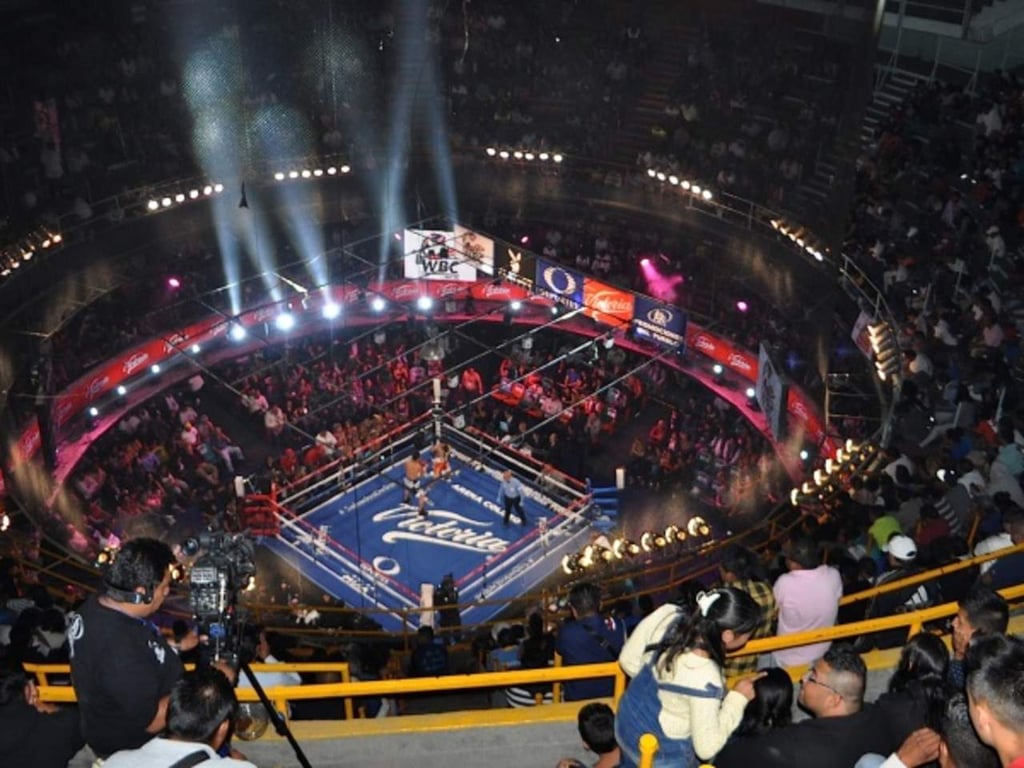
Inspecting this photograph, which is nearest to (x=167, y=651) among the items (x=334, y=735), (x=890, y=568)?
(x=334, y=735)

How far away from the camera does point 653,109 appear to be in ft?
86.0

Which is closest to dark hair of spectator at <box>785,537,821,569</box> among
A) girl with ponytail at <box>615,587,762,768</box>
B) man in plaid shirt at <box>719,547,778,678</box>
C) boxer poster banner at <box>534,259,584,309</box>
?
man in plaid shirt at <box>719,547,778,678</box>

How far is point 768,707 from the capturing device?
19.6 feet

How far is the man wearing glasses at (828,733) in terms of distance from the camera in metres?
5.69

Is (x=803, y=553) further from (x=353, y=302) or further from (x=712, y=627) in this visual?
(x=353, y=302)

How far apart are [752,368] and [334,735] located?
1541cm

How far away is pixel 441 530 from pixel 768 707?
14.3 metres

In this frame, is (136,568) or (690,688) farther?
(136,568)

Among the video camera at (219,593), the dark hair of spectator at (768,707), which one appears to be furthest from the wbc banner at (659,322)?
the dark hair of spectator at (768,707)

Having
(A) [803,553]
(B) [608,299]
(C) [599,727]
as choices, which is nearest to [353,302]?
(B) [608,299]

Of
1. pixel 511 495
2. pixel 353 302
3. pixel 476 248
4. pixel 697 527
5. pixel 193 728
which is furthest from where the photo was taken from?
pixel 353 302

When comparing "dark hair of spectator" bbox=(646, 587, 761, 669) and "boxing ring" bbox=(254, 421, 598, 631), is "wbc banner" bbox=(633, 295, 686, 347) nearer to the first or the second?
"boxing ring" bbox=(254, 421, 598, 631)

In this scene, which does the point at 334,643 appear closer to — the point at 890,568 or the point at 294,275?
the point at 890,568

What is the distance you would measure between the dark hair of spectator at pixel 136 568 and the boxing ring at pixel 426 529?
38.8 ft
